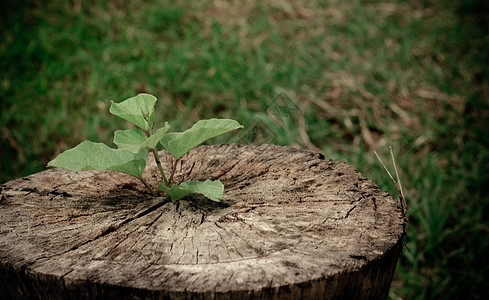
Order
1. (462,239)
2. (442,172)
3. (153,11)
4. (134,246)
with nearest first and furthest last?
(134,246), (462,239), (442,172), (153,11)

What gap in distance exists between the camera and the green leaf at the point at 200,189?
101cm

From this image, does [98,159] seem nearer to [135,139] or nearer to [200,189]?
[135,139]

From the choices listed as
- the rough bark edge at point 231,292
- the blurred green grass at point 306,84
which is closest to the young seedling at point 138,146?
the rough bark edge at point 231,292

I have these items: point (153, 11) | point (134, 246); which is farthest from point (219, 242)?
point (153, 11)

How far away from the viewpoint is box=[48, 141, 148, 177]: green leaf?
103 cm

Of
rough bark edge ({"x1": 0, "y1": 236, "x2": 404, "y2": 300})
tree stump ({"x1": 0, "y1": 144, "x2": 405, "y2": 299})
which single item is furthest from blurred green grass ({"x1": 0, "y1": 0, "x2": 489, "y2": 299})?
rough bark edge ({"x1": 0, "y1": 236, "x2": 404, "y2": 300})

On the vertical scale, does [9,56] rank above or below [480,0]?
below

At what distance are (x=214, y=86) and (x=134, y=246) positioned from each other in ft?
7.31

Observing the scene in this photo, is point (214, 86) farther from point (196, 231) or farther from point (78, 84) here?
point (196, 231)

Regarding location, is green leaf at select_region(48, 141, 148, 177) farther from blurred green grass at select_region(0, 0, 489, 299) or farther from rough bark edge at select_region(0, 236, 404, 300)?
blurred green grass at select_region(0, 0, 489, 299)

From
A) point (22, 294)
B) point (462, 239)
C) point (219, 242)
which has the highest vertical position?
point (219, 242)

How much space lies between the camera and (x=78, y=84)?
3.09 metres

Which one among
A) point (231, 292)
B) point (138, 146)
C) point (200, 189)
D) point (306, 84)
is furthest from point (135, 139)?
point (306, 84)

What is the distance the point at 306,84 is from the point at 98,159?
90.8 inches
